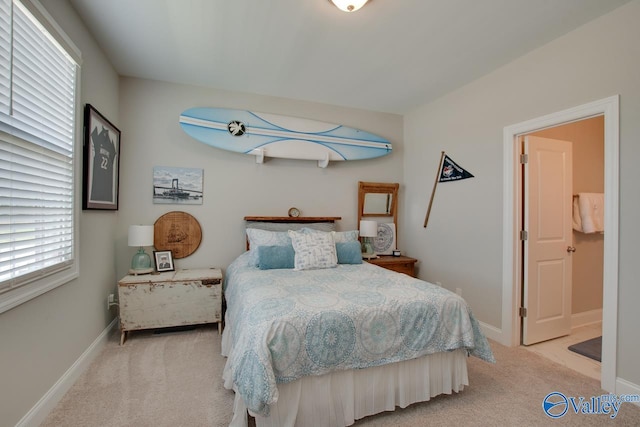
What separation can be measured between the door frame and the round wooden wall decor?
3.22m

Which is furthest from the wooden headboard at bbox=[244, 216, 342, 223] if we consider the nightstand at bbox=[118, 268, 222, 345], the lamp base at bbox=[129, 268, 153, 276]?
the lamp base at bbox=[129, 268, 153, 276]

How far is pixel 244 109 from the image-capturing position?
342cm

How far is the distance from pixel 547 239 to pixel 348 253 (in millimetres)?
1976

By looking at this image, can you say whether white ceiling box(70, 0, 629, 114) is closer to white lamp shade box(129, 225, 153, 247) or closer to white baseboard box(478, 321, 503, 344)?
white lamp shade box(129, 225, 153, 247)

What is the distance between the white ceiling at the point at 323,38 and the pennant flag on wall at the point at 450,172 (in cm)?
85

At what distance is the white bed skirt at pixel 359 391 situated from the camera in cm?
152

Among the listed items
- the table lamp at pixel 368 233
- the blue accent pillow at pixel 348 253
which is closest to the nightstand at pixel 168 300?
the blue accent pillow at pixel 348 253

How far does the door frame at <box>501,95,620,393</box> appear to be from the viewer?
1.97 metres

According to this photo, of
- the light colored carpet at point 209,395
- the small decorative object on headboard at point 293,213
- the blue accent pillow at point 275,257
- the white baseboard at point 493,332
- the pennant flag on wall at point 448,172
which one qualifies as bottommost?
the light colored carpet at point 209,395

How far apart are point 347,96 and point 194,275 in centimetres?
269

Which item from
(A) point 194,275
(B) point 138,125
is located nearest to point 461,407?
(A) point 194,275

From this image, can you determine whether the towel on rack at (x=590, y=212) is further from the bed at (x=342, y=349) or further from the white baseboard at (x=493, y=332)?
the bed at (x=342, y=349)

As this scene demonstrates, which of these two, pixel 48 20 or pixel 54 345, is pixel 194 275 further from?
pixel 48 20

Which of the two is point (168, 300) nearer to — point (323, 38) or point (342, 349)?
point (342, 349)
